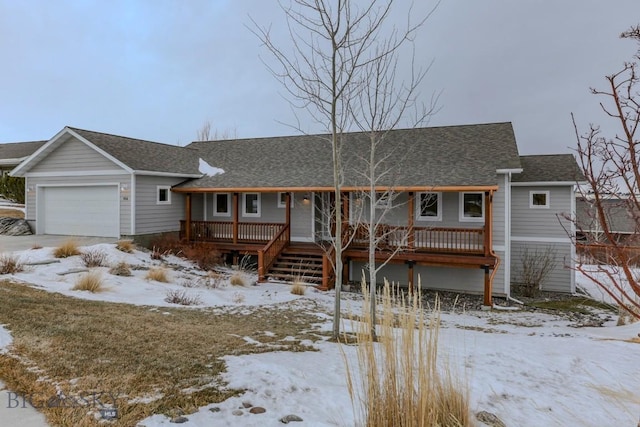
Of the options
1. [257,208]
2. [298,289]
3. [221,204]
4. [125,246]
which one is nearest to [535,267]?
[298,289]

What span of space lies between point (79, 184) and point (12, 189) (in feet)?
40.7

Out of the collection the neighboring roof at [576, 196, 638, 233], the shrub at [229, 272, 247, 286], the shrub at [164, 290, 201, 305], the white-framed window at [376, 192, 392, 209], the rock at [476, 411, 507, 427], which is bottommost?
the shrub at [229, 272, 247, 286]

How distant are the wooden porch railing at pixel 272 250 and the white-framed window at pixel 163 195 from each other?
505 cm

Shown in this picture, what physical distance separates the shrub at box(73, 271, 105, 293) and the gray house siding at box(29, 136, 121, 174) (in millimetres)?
7345

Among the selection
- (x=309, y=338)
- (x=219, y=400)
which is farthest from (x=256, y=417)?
(x=309, y=338)

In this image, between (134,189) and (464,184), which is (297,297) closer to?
(464,184)

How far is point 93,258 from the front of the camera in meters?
10.9

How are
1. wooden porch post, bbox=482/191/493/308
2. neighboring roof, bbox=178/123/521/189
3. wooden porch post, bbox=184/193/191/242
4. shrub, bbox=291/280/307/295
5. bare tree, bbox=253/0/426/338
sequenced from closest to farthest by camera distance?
1. bare tree, bbox=253/0/426/338
2. shrub, bbox=291/280/307/295
3. wooden porch post, bbox=482/191/493/308
4. neighboring roof, bbox=178/123/521/189
5. wooden porch post, bbox=184/193/191/242

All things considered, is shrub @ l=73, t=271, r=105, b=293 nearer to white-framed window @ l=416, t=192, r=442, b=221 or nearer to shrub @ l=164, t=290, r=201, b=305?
shrub @ l=164, t=290, r=201, b=305

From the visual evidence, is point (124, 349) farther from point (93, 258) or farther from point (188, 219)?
point (188, 219)

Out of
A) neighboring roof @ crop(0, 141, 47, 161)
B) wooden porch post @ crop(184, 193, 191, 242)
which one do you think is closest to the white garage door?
wooden porch post @ crop(184, 193, 191, 242)

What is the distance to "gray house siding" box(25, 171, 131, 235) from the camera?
1392 centimetres

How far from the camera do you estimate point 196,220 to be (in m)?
16.6

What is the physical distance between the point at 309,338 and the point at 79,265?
8.42m
